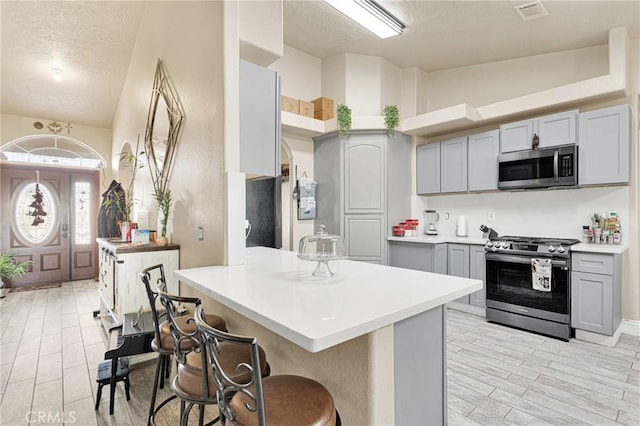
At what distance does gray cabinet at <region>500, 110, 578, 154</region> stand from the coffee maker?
1372 millimetres

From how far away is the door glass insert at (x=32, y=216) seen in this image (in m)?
6.13

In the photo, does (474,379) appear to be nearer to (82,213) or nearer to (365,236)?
(365,236)

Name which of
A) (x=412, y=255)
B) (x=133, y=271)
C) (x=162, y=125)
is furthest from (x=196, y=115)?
(x=412, y=255)

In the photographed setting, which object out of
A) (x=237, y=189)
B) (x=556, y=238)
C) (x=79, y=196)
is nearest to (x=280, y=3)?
(x=237, y=189)

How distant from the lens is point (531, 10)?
10.9 feet

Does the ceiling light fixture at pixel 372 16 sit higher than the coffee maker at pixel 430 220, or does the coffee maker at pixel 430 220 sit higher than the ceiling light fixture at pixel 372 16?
the ceiling light fixture at pixel 372 16

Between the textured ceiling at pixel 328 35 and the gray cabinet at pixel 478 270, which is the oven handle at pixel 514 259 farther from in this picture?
the textured ceiling at pixel 328 35

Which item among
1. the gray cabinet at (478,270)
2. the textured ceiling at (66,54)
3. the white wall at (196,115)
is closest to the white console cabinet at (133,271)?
the white wall at (196,115)

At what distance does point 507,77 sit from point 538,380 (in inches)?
150

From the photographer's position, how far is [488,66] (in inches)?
180

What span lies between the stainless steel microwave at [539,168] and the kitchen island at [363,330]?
9.37 feet

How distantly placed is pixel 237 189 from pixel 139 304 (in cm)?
153

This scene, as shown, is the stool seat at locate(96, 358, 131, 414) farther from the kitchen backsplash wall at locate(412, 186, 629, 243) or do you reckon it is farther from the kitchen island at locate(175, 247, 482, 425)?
the kitchen backsplash wall at locate(412, 186, 629, 243)

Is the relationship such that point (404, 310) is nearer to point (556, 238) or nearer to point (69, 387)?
point (69, 387)
